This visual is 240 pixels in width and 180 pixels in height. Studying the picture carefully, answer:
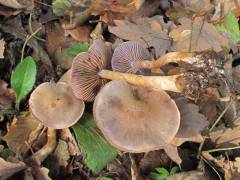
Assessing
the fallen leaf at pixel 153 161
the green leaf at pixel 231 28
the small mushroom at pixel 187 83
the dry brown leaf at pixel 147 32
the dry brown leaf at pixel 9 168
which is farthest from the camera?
the green leaf at pixel 231 28

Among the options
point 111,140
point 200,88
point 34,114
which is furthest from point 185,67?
point 34,114

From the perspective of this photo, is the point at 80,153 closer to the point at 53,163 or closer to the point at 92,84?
the point at 53,163

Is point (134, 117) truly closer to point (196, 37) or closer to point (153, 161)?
point (153, 161)

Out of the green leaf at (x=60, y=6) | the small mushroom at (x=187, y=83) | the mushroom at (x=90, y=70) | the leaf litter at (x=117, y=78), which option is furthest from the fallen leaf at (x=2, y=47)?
the small mushroom at (x=187, y=83)

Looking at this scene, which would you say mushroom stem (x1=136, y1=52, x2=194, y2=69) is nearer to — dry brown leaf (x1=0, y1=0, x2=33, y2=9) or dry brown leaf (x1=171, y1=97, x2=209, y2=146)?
dry brown leaf (x1=171, y1=97, x2=209, y2=146)

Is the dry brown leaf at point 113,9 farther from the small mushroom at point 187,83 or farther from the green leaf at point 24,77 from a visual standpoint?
the small mushroom at point 187,83
